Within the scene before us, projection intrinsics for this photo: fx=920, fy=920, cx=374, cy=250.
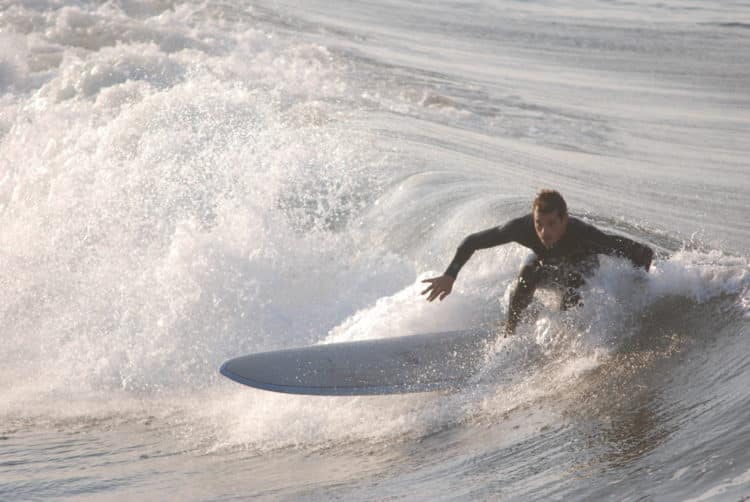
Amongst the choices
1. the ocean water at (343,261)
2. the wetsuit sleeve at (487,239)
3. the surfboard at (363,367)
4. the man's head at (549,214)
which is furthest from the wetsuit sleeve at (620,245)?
the surfboard at (363,367)

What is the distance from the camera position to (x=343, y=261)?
905 centimetres

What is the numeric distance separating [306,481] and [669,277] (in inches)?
120

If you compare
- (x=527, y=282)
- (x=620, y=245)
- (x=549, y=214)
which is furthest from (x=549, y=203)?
(x=527, y=282)

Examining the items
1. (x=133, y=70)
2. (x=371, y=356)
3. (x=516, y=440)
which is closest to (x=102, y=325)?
(x=371, y=356)

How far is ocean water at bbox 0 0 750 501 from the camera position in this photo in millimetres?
5043

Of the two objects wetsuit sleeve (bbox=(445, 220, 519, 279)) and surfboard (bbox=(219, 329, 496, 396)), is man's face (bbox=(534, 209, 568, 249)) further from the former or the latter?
surfboard (bbox=(219, 329, 496, 396))

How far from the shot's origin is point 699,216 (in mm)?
8898

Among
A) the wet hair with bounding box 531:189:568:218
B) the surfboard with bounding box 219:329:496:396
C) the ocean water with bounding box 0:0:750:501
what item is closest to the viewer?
the ocean water with bounding box 0:0:750:501

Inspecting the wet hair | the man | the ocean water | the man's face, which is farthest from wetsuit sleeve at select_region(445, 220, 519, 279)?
the ocean water

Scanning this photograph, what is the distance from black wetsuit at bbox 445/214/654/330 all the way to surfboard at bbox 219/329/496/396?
63 cm

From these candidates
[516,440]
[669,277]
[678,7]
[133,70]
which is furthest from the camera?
[678,7]

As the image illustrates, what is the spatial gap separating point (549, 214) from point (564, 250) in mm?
563

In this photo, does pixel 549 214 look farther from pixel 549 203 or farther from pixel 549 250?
pixel 549 250

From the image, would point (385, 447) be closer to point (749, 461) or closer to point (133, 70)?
point (749, 461)
